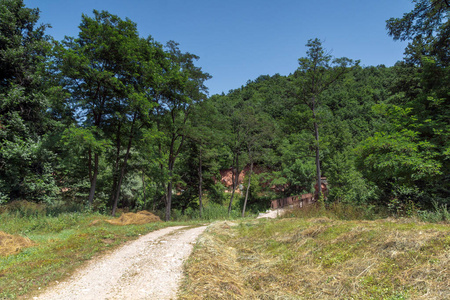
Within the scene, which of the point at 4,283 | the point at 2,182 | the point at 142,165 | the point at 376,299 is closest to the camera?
the point at 376,299

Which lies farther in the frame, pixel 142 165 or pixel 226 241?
pixel 142 165

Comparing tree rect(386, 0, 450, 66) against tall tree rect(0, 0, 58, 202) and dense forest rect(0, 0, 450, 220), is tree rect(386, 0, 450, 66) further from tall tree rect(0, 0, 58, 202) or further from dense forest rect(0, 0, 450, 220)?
tall tree rect(0, 0, 58, 202)

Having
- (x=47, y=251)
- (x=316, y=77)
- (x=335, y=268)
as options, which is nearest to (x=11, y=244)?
(x=47, y=251)

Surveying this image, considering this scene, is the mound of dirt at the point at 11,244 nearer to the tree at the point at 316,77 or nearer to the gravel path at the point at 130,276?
the gravel path at the point at 130,276

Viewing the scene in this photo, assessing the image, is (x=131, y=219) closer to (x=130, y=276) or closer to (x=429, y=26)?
(x=130, y=276)

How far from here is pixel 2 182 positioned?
13680 mm

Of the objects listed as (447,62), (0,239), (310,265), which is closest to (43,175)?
(0,239)

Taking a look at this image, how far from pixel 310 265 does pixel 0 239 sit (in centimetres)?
860

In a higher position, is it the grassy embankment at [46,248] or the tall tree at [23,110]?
the tall tree at [23,110]

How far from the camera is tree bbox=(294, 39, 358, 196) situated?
16967 mm

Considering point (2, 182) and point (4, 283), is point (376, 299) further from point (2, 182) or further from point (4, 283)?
point (2, 182)

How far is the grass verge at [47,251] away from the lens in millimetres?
4281

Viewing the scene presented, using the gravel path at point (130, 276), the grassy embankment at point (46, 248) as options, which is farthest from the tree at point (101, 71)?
the gravel path at point (130, 276)

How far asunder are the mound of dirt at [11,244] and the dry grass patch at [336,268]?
5191 millimetres
